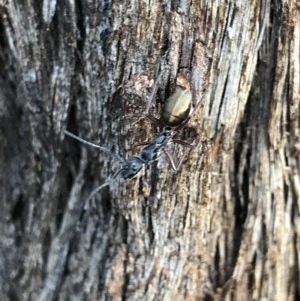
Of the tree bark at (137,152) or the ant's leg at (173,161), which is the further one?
the ant's leg at (173,161)

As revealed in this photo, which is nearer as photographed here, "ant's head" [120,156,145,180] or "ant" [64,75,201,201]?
"ant" [64,75,201,201]

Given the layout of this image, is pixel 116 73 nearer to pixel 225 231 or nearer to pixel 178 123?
pixel 178 123

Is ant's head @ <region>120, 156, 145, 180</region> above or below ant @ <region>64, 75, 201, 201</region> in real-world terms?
below

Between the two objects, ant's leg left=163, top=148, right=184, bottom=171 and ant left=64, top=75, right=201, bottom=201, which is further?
ant's leg left=163, top=148, right=184, bottom=171

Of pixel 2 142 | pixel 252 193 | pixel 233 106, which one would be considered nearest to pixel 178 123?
pixel 233 106
